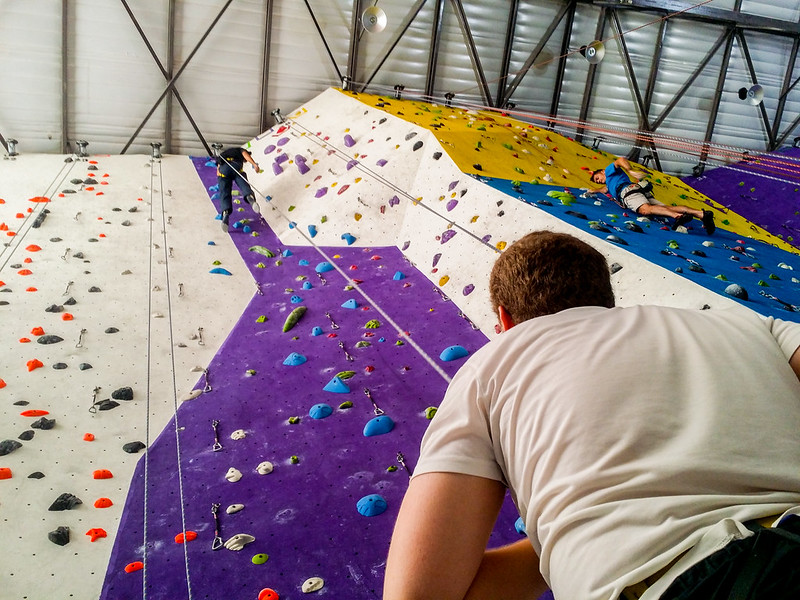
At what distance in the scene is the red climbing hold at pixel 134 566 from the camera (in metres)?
2.34

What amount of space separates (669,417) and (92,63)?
872 centimetres

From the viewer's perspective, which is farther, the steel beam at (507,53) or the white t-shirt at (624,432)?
the steel beam at (507,53)

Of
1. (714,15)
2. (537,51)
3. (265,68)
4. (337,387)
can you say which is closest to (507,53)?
(537,51)

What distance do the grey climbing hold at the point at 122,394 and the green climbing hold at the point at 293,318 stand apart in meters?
1.08

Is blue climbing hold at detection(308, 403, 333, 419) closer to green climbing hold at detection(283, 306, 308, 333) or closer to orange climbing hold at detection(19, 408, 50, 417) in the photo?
green climbing hold at detection(283, 306, 308, 333)

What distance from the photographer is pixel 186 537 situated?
2484 mm

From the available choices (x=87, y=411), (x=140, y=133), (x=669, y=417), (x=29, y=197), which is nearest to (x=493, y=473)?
(x=669, y=417)

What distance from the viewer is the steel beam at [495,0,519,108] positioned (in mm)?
9734

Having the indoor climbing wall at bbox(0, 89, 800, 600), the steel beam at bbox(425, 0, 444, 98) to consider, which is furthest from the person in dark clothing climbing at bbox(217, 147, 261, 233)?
the steel beam at bbox(425, 0, 444, 98)

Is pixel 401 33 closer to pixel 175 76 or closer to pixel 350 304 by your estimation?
pixel 175 76

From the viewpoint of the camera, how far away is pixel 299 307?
4418 millimetres

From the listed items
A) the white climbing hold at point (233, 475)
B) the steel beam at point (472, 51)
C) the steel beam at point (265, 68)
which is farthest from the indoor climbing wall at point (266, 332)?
the steel beam at point (472, 51)

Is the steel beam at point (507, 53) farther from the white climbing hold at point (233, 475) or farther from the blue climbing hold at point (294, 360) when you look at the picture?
the white climbing hold at point (233, 475)

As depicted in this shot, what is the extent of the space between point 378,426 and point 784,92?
11578 mm
